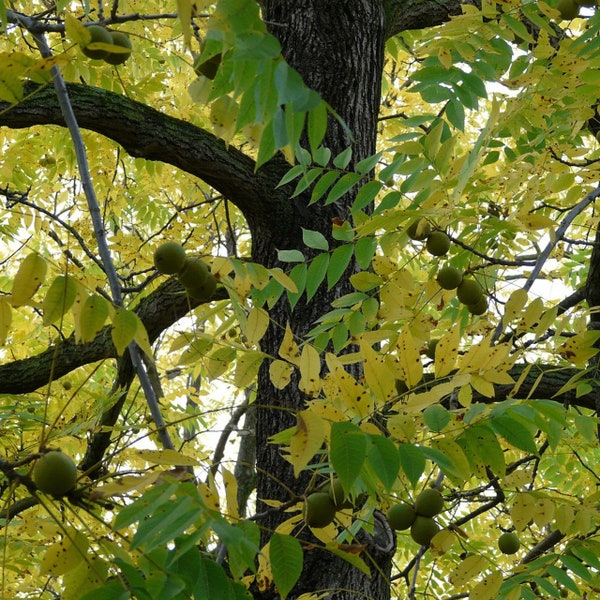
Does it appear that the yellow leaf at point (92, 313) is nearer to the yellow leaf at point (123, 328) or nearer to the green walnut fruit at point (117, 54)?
the yellow leaf at point (123, 328)

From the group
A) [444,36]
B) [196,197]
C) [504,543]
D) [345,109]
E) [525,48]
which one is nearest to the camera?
[504,543]

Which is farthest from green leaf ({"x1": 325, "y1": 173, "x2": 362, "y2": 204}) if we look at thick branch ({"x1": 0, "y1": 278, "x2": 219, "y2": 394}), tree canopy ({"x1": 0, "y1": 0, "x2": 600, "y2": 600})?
thick branch ({"x1": 0, "y1": 278, "x2": 219, "y2": 394})

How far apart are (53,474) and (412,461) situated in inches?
24.8

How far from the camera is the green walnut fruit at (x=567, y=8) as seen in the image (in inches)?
102

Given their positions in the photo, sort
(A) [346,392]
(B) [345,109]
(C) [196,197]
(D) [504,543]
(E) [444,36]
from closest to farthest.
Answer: (A) [346,392], (D) [504,543], (E) [444,36], (B) [345,109], (C) [196,197]

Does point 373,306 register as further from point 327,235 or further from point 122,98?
point 122,98

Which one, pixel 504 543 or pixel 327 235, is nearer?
pixel 504 543

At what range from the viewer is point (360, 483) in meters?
1.60

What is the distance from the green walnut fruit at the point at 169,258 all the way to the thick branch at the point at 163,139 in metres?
1.32

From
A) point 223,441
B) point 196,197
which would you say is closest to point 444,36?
point 223,441

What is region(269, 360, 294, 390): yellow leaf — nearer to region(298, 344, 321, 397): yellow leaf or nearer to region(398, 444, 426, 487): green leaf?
region(298, 344, 321, 397): yellow leaf

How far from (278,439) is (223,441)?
1404mm

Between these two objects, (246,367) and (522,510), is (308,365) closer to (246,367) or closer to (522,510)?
(246,367)

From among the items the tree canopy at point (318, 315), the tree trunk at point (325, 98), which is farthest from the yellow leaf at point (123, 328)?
the tree trunk at point (325, 98)
